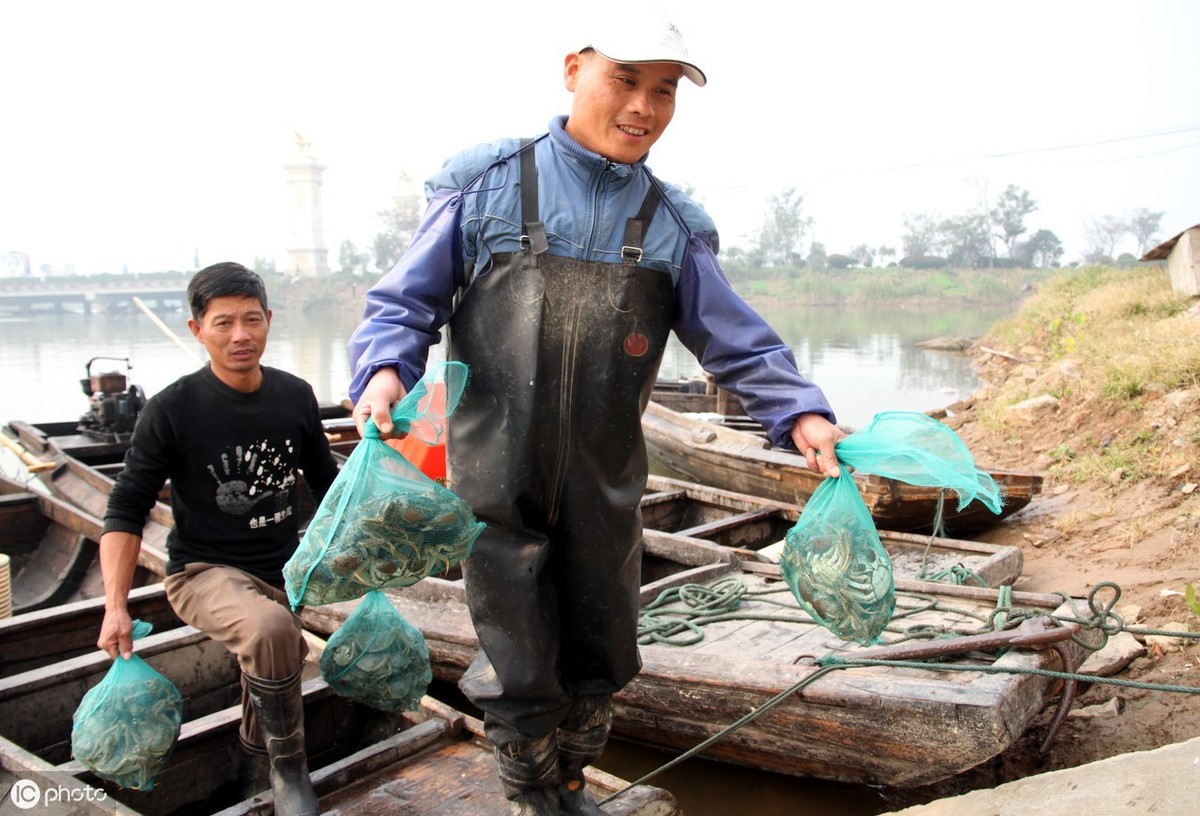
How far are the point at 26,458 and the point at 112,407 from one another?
739 mm

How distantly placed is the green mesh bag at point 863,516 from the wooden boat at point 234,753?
92 centimetres

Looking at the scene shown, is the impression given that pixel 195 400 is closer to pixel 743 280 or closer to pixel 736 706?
pixel 736 706

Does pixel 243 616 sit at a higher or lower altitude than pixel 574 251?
lower

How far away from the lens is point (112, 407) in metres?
7.62

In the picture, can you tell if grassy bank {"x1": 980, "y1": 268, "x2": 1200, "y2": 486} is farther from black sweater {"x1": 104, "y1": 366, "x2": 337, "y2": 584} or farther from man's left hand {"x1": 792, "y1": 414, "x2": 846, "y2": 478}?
black sweater {"x1": 104, "y1": 366, "x2": 337, "y2": 584}

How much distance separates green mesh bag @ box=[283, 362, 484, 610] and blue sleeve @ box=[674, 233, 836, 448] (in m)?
0.64

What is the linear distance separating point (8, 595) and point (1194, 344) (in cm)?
825

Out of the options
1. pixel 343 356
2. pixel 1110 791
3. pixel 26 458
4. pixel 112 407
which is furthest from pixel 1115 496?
pixel 343 356

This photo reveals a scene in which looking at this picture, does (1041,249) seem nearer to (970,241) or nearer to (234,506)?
(970,241)

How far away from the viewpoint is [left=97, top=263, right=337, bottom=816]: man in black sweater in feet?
8.61

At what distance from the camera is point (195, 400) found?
2803 millimetres

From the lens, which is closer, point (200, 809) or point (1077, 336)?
point (200, 809)

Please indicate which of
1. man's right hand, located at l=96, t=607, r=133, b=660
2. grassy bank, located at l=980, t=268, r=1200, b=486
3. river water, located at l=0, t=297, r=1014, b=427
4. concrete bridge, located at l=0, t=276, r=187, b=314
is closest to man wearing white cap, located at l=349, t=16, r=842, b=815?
man's right hand, located at l=96, t=607, r=133, b=660

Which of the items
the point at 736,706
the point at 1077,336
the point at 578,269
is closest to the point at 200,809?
the point at 736,706
